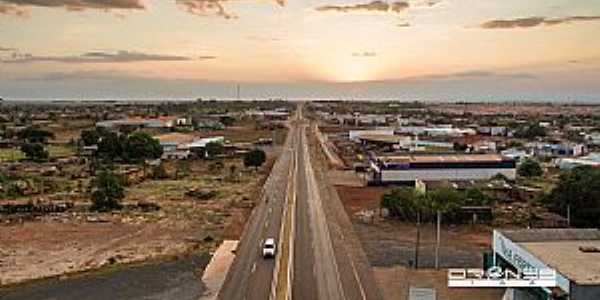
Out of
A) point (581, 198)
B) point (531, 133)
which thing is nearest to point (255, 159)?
point (581, 198)

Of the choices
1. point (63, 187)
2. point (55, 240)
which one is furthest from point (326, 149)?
point (55, 240)

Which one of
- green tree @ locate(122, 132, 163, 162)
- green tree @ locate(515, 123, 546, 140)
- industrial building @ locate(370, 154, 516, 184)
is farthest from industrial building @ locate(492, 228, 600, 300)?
green tree @ locate(515, 123, 546, 140)

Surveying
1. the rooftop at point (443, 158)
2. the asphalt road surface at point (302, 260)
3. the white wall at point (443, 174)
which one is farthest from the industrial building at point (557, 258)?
the rooftop at point (443, 158)

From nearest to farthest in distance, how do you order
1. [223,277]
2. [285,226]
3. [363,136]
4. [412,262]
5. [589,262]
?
[589,262] < [223,277] < [412,262] < [285,226] < [363,136]

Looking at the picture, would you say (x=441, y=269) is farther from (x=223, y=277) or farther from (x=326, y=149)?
(x=326, y=149)

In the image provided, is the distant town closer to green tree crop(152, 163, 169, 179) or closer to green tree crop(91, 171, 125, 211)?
green tree crop(91, 171, 125, 211)

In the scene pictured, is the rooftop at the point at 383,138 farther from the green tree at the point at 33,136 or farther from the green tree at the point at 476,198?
the green tree at the point at 33,136
